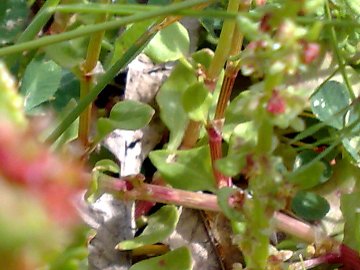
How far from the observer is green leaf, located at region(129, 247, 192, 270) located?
924mm

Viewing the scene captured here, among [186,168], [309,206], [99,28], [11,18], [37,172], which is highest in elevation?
[37,172]

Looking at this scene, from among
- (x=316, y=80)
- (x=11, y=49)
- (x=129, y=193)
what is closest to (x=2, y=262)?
(x=11, y=49)

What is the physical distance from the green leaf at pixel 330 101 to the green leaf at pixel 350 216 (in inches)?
4.0

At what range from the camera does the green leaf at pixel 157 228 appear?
0.94m

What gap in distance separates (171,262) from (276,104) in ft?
1.54

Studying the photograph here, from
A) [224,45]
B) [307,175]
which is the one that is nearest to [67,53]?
[224,45]

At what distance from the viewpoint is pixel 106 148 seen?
109 centimetres

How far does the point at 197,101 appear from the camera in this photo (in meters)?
0.95

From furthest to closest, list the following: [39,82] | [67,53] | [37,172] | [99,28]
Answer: [39,82]
[67,53]
[99,28]
[37,172]

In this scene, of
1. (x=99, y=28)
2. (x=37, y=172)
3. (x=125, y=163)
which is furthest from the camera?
(x=125, y=163)

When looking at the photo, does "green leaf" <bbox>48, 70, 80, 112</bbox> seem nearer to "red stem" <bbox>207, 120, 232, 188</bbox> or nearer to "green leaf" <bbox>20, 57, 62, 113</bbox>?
"green leaf" <bbox>20, 57, 62, 113</bbox>

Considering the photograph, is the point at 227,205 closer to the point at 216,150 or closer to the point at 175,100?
the point at 216,150

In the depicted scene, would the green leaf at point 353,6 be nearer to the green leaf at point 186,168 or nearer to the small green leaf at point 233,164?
the green leaf at point 186,168

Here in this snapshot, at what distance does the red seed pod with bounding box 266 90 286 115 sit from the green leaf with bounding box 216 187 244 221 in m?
0.24
